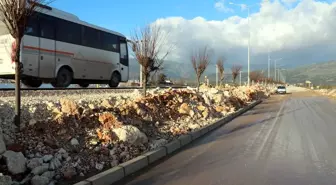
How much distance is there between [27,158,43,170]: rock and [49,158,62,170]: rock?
0.59 feet

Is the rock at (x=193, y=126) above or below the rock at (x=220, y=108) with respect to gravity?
below

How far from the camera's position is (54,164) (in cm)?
642

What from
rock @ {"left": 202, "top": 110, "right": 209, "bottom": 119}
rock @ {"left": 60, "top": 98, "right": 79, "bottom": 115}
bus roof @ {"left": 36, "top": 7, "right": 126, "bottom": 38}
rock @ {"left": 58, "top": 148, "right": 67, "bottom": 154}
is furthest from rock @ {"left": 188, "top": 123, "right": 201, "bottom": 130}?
bus roof @ {"left": 36, "top": 7, "right": 126, "bottom": 38}

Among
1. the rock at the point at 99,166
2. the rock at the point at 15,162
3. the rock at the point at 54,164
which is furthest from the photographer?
the rock at the point at 99,166

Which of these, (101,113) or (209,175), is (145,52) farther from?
(209,175)

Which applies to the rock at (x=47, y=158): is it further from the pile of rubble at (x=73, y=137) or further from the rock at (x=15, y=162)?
the rock at (x=15, y=162)

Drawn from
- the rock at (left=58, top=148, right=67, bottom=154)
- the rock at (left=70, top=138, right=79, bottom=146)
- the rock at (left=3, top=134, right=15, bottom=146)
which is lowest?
the rock at (left=58, top=148, right=67, bottom=154)

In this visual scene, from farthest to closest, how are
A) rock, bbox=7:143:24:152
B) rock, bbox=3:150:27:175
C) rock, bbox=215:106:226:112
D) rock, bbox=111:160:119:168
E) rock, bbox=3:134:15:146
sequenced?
rock, bbox=215:106:226:112 < rock, bbox=111:160:119:168 < rock, bbox=3:134:15:146 < rock, bbox=7:143:24:152 < rock, bbox=3:150:27:175

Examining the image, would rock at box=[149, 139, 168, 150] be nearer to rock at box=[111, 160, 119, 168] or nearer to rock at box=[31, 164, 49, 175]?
rock at box=[111, 160, 119, 168]

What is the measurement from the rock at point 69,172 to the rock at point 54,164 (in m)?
0.18

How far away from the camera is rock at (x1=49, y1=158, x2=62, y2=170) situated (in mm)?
6334

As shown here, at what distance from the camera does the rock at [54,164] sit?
633 centimetres

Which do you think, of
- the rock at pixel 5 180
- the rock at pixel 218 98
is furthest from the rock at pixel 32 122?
the rock at pixel 218 98

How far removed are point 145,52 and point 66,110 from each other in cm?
771
